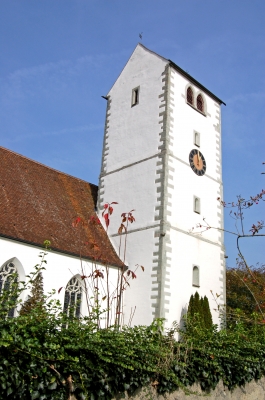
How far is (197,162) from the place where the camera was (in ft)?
60.7

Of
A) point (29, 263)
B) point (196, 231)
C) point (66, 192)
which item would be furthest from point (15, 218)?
point (196, 231)

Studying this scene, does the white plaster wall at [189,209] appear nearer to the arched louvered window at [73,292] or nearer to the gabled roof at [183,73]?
the gabled roof at [183,73]

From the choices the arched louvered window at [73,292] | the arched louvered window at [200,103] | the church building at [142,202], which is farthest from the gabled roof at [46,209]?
the arched louvered window at [200,103]

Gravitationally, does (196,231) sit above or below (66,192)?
below

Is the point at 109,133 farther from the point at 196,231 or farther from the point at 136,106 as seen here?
the point at 196,231

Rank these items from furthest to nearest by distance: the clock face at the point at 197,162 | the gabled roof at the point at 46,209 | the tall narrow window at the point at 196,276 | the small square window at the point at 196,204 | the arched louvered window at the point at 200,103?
the arched louvered window at the point at 200,103 → the clock face at the point at 197,162 → the small square window at the point at 196,204 → the tall narrow window at the point at 196,276 → the gabled roof at the point at 46,209

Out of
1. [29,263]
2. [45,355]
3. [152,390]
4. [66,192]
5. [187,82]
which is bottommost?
[152,390]

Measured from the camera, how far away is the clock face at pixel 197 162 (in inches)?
717

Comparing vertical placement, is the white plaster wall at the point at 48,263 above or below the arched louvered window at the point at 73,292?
above

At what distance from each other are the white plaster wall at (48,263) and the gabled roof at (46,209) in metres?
0.24

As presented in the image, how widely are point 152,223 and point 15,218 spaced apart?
4942 mm

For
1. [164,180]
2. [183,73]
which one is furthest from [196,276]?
[183,73]

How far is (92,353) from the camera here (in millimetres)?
6191

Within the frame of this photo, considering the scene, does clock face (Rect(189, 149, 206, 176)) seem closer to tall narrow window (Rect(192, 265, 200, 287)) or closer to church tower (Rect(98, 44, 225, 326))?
church tower (Rect(98, 44, 225, 326))
